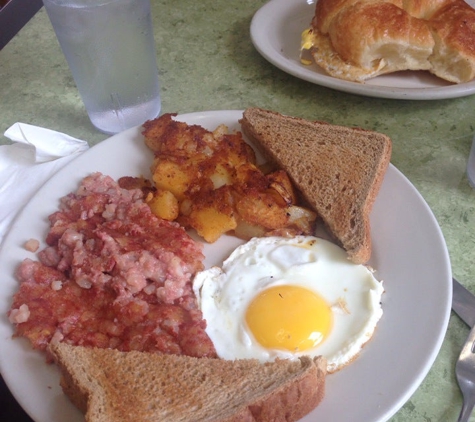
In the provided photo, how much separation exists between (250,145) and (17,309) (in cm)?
131

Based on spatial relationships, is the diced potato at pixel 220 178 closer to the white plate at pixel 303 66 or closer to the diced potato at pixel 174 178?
the diced potato at pixel 174 178

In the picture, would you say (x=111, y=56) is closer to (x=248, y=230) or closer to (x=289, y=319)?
(x=248, y=230)

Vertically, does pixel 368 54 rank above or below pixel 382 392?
above

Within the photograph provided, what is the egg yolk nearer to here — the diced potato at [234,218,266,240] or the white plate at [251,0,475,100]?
the diced potato at [234,218,266,240]

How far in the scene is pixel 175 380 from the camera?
1.65m

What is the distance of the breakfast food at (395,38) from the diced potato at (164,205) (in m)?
1.27

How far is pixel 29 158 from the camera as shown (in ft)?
8.47

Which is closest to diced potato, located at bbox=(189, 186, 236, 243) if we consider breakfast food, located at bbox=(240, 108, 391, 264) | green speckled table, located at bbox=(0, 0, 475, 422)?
breakfast food, located at bbox=(240, 108, 391, 264)

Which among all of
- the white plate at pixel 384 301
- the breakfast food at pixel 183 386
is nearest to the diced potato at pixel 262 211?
the white plate at pixel 384 301

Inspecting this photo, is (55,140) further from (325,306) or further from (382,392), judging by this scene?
(382,392)

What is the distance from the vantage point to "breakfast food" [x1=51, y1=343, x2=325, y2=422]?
5.07 feet

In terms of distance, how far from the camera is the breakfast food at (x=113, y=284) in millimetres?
1808

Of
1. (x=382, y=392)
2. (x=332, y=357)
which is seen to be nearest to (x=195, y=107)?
(x=332, y=357)

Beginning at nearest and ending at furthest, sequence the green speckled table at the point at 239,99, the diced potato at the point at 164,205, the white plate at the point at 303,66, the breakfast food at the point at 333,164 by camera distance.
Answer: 1. the breakfast food at the point at 333,164
2. the diced potato at the point at 164,205
3. the green speckled table at the point at 239,99
4. the white plate at the point at 303,66
